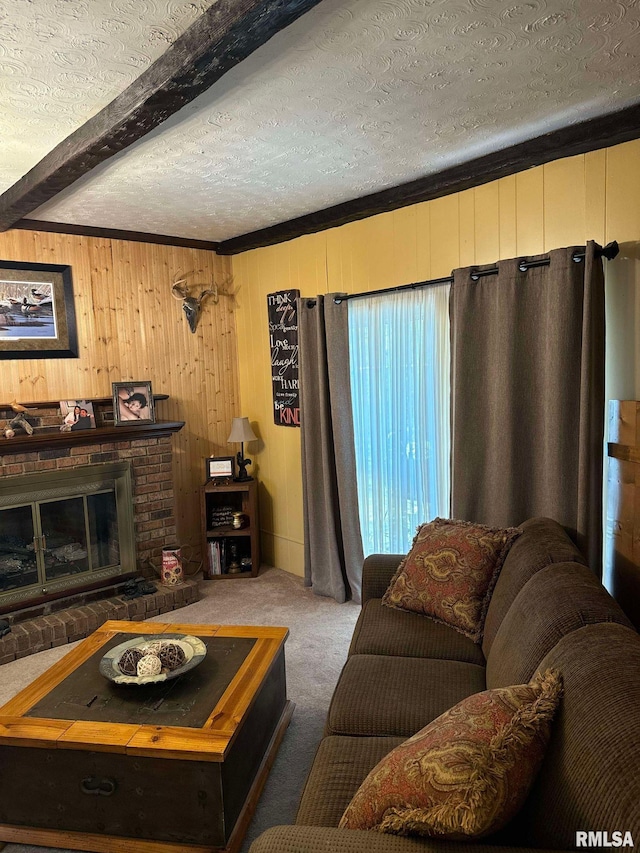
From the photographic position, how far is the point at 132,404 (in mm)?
4340

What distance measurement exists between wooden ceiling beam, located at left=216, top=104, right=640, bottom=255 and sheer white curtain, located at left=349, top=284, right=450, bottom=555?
0.53m

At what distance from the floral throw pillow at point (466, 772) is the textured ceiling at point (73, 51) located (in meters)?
1.94

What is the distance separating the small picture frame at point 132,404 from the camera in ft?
14.0

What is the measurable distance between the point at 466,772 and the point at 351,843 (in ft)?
0.88

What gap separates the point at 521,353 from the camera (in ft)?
9.86

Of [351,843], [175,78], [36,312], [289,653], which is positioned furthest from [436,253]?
[351,843]

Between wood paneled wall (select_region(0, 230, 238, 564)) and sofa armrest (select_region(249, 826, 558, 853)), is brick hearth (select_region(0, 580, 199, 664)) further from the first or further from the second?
sofa armrest (select_region(249, 826, 558, 853))

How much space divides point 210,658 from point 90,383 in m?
2.54

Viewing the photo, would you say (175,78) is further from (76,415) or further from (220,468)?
(220,468)

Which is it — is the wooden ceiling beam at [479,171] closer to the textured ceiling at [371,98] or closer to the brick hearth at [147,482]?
the textured ceiling at [371,98]

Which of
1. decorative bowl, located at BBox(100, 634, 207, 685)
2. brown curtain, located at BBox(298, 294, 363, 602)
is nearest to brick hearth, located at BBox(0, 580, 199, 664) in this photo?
brown curtain, located at BBox(298, 294, 363, 602)

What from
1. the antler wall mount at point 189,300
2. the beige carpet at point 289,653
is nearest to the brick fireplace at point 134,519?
the beige carpet at point 289,653

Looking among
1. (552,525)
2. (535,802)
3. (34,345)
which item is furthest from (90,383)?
(535,802)

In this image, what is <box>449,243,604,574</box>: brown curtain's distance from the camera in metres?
2.72
